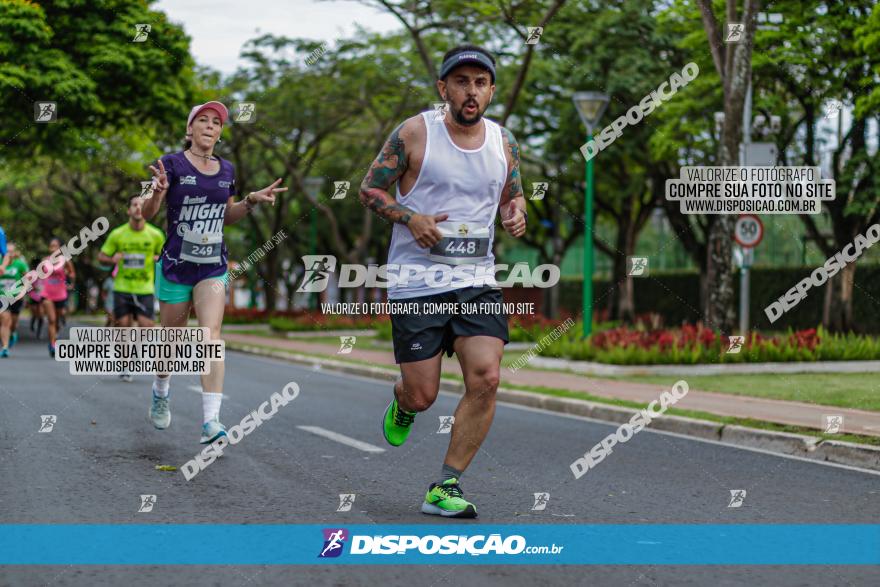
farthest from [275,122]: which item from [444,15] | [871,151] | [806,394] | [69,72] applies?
[806,394]

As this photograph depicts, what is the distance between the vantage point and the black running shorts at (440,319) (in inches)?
214

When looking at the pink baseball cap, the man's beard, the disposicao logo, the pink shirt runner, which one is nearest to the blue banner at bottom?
the disposicao logo

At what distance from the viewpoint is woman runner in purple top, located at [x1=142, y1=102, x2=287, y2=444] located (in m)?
7.32

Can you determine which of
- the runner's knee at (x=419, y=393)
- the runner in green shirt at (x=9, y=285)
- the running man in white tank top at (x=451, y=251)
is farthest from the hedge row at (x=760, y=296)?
the running man in white tank top at (x=451, y=251)

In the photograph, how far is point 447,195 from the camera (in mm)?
5449

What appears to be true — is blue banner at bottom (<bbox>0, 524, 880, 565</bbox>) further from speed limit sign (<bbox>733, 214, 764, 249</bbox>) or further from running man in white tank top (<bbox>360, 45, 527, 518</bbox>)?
speed limit sign (<bbox>733, 214, 764, 249</bbox>)

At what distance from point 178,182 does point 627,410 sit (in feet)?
17.8

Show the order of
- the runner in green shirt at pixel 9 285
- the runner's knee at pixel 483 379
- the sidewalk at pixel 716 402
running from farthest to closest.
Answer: the runner in green shirt at pixel 9 285 < the sidewalk at pixel 716 402 < the runner's knee at pixel 483 379

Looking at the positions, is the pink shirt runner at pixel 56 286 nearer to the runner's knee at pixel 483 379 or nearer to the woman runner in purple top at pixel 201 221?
the woman runner in purple top at pixel 201 221

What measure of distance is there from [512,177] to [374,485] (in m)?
1.94

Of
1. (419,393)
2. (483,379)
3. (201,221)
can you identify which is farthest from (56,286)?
(483,379)

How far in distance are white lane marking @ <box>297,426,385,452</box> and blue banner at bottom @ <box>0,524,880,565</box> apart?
114 inches

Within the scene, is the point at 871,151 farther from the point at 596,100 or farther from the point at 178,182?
the point at 178,182

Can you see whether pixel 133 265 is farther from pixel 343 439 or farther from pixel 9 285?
pixel 9 285
